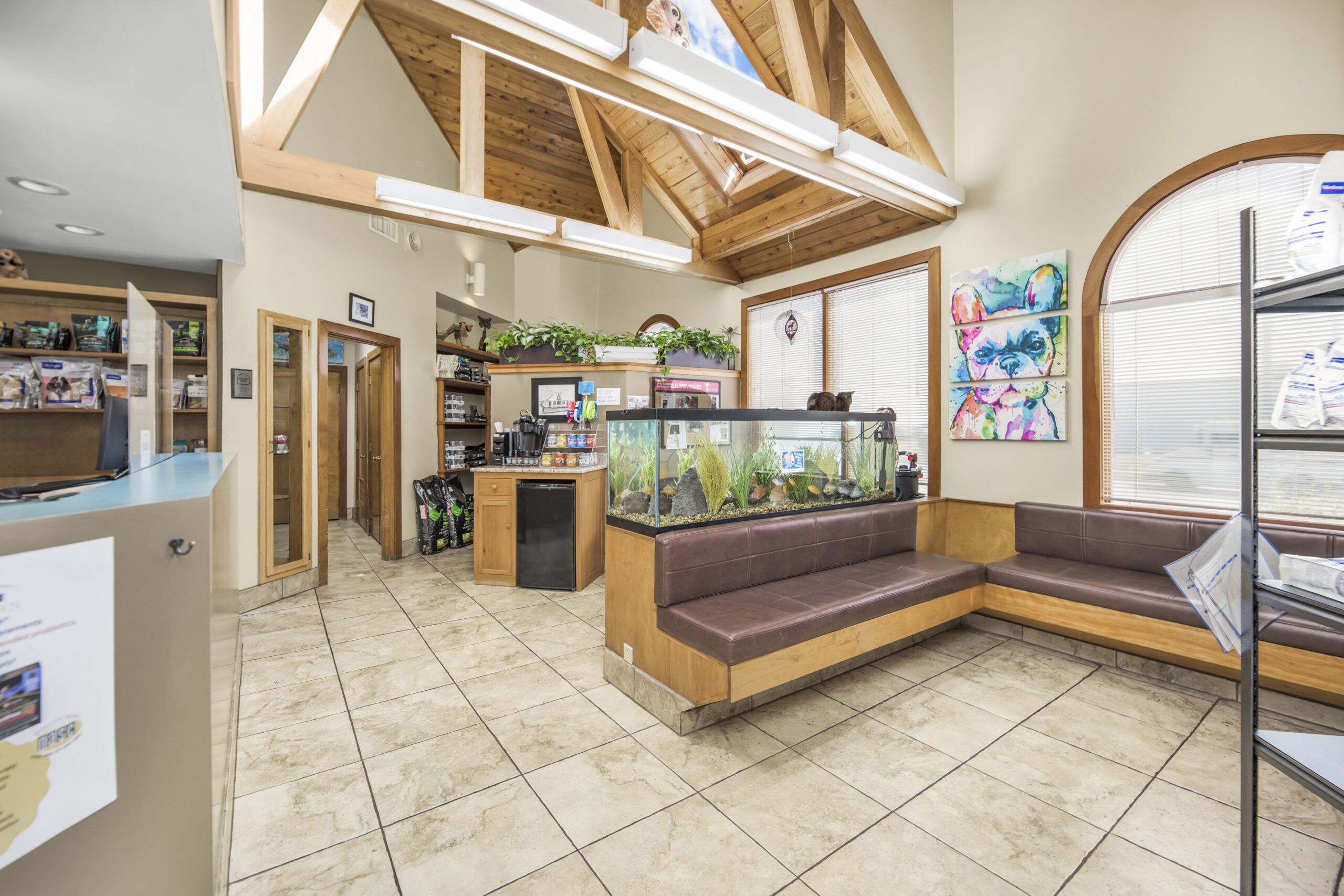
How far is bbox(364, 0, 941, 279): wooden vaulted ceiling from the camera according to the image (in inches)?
161

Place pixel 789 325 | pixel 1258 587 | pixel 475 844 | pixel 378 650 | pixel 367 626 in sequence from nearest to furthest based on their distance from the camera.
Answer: pixel 1258 587
pixel 475 844
pixel 378 650
pixel 367 626
pixel 789 325

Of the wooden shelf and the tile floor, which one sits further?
the wooden shelf

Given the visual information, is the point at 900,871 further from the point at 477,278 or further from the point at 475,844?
the point at 477,278

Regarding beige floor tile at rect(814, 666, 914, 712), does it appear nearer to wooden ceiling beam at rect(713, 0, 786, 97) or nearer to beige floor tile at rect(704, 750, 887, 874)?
beige floor tile at rect(704, 750, 887, 874)

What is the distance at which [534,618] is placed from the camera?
3684 mm

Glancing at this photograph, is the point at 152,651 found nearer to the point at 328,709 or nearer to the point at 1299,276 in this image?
the point at 328,709

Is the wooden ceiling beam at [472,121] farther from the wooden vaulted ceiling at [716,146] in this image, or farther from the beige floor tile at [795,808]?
the beige floor tile at [795,808]

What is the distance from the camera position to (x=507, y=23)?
8.41ft

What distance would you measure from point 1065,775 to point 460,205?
4498 millimetres

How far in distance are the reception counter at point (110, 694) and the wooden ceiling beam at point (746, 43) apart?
5103 millimetres

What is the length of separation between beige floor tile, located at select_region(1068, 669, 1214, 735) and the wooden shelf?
559 cm

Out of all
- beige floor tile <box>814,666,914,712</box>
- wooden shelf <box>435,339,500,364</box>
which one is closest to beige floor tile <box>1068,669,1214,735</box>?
beige floor tile <box>814,666,914,712</box>

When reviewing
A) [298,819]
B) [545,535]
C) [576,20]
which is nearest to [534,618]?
[545,535]

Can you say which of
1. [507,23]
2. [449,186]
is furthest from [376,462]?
[507,23]
